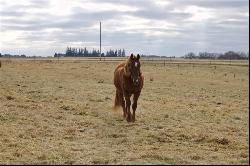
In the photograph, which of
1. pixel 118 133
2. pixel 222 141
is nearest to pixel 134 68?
pixel 118 133

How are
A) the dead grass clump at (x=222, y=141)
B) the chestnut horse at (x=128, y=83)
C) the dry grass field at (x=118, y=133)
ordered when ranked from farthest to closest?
1. the chestnut horse at (x=128, y=83)
2. the dead grass clump at (x=222, y=141)
3. the dry grass field at (x=118, y=133)

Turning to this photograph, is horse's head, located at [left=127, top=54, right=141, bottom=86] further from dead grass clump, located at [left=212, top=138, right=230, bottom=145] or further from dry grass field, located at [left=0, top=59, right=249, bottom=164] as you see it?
dead grass clump, located at [left=212, top=138, right=230, bottom=145]

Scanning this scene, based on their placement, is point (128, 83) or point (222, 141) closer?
point (222, 141)

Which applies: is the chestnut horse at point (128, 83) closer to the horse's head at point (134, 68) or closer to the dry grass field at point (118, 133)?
the horse's head at point (134, 68)

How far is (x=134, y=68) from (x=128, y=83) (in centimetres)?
90

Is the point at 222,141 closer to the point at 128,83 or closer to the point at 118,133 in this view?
the point at 118,133

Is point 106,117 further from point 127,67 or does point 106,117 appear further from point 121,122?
point 127,67

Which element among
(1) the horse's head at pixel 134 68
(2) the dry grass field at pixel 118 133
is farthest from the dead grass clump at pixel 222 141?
(1) the horse's head at pixel 134 68

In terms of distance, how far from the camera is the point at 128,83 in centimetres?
1252

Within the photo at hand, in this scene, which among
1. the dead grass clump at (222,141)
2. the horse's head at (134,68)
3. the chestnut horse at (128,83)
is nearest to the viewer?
the dead grass clump at (222,141)

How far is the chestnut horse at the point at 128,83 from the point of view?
1177 cm

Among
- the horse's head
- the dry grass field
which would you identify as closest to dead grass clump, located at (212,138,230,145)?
the dry grass field

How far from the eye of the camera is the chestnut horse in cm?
1177

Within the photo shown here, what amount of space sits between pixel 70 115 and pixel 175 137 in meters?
4.35
